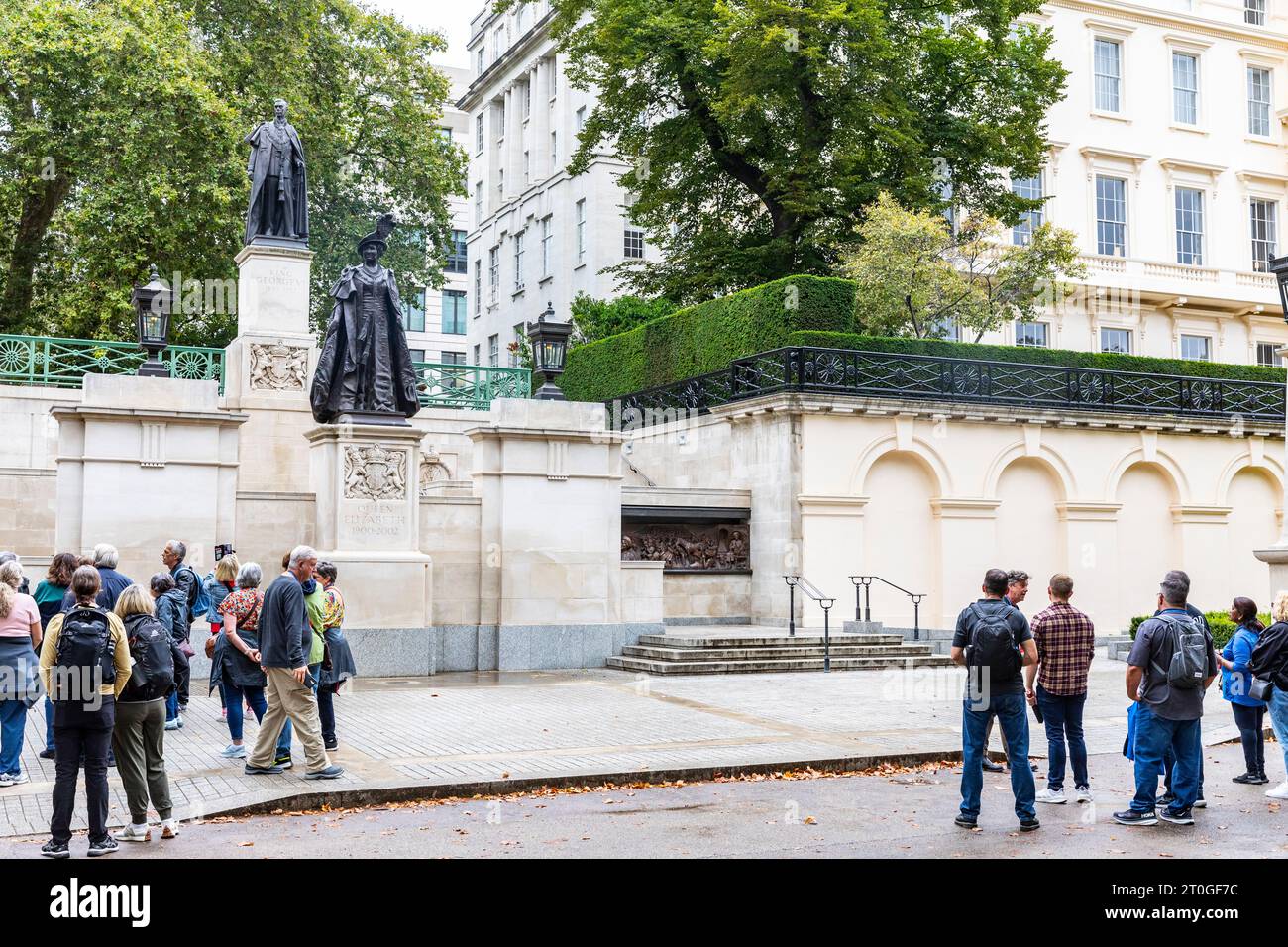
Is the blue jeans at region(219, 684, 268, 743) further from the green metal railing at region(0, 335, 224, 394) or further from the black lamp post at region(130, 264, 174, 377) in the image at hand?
the green metal railing at region(0, 335, 224, 394)

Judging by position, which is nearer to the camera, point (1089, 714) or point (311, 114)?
point (1089, 714)

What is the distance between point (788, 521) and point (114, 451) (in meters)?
11.7

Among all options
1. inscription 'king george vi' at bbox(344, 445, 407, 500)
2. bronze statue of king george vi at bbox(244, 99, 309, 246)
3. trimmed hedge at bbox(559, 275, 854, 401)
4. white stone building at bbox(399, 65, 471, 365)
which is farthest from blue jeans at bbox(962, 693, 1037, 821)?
white stone building at bbox(399, 65, 471, 365)

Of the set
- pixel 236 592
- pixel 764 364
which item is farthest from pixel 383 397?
pixel 764 364

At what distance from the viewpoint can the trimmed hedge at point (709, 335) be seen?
25.2 metres

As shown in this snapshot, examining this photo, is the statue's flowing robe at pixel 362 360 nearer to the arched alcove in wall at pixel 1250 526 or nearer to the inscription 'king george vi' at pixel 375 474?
the inscription 'king george vi' at pixel 375 474

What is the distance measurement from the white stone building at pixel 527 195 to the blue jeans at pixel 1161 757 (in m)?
38.2

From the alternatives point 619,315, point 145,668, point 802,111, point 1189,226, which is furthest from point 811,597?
point 1189,226

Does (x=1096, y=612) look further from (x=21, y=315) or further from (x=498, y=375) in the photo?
(x=21, y=315)

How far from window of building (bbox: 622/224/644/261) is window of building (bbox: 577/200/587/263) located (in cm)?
180

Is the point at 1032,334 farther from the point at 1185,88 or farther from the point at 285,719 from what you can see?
the point at 285,719

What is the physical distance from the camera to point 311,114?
3291 cm

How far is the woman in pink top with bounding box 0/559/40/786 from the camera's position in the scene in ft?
32.1

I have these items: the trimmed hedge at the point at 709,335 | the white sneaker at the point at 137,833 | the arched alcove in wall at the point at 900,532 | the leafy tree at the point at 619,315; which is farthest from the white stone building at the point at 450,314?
the white sneaker at the point at 137,833
